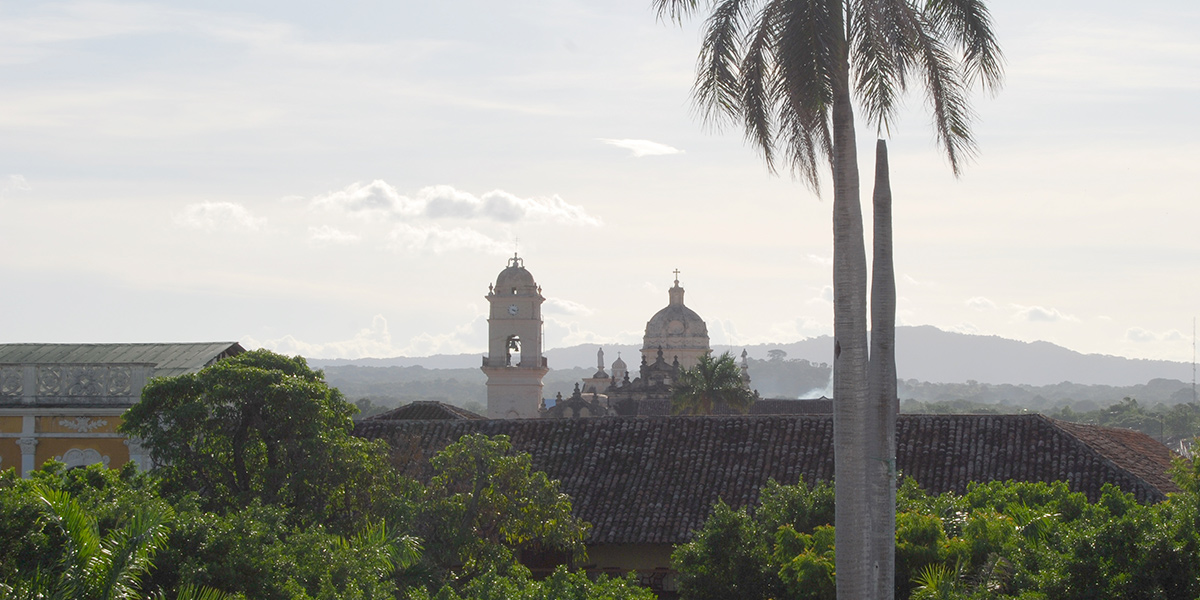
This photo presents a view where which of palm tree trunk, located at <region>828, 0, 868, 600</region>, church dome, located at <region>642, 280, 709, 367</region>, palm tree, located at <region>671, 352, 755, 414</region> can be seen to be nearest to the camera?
palm tree trunk, located at <region>828, 0, 868, 600</region>

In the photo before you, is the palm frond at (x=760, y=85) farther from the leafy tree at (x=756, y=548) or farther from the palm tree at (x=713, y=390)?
the palm tree at (x=713, y=390)

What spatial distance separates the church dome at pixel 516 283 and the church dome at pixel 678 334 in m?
10.9

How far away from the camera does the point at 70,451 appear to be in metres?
23.9

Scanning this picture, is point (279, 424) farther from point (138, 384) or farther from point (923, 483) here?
point (923, 483)

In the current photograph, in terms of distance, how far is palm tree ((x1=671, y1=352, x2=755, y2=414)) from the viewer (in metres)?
43.5

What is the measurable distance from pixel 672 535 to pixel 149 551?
37.3ft

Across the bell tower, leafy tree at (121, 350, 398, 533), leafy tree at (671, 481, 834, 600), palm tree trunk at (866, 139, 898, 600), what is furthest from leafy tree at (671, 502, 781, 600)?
the bell tower

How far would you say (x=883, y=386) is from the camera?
1179 cm

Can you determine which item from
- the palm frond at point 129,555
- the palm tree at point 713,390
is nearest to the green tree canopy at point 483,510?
the palm frond at point 129,555

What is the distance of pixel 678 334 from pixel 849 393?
55.1 metres

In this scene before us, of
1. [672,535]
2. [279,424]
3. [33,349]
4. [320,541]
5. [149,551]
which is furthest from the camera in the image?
[33,349]

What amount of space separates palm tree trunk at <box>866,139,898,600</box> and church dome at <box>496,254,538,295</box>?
44.2m

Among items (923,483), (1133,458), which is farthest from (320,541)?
(1133,458)

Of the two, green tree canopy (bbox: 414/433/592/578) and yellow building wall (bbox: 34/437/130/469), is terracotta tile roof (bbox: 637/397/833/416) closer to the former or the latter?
yellow building wall (bbox: 34/437/130/469)
